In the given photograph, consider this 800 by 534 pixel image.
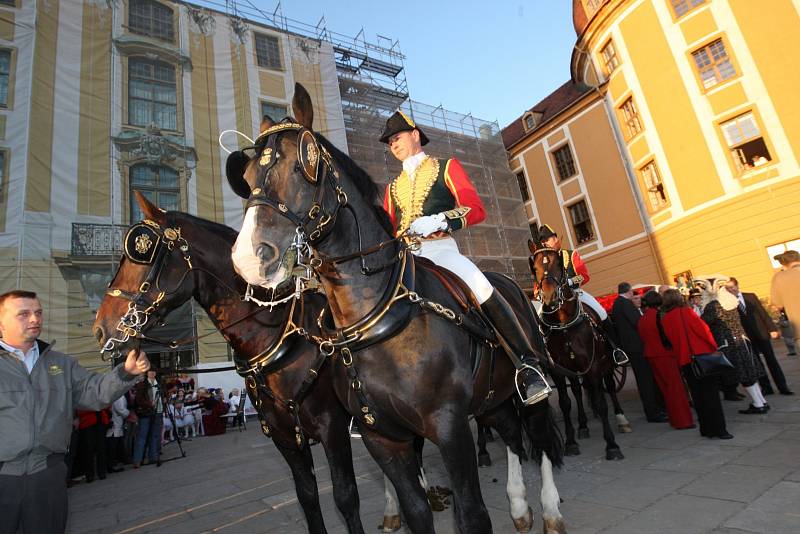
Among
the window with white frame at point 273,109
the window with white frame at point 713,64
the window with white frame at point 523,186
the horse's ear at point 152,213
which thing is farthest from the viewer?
the window with white frame at point 523,186

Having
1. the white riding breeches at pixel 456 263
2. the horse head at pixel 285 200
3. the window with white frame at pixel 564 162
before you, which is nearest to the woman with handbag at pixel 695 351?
the white riding breeches at pixel 456 263

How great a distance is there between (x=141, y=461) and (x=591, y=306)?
10408 mm

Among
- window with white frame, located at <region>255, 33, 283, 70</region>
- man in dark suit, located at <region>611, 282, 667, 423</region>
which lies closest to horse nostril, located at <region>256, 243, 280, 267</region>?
man in dark suit, located at <region>611, 282, 667, 423</region>

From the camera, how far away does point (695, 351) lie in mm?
5398

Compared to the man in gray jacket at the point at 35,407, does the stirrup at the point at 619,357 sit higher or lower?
lower

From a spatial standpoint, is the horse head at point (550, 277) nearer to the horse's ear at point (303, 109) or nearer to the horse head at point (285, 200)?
the horse head at point (285, 200)

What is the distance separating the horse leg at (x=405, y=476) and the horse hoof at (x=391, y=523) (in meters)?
1.76

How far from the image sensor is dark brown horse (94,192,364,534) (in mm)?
2979

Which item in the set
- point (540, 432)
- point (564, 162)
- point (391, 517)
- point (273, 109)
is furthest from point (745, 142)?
point (391, 517)

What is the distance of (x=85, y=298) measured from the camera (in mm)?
13945

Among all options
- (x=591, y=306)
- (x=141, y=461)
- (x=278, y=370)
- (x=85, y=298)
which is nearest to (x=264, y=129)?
(x=278, y=370)

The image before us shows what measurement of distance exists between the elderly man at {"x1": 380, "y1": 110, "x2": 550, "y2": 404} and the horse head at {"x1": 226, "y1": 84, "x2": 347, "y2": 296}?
59cm

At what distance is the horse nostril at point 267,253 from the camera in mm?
1849

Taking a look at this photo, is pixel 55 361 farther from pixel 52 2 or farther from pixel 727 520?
pixel 52 2
